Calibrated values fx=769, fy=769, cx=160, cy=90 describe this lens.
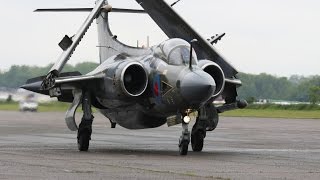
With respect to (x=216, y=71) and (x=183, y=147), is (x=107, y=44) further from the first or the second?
(x=183, y=147)

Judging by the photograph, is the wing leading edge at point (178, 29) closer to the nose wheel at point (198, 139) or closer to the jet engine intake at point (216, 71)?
the jet engine intake at point (216, 71)

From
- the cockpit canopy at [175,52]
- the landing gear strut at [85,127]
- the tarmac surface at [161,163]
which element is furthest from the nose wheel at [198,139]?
the landing gear strut at [85,127]

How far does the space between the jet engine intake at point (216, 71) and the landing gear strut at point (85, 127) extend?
2897mm

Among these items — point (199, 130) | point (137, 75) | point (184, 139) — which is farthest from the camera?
point (199, 130)

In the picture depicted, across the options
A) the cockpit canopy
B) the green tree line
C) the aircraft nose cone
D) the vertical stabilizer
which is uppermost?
the vertical stabilizer

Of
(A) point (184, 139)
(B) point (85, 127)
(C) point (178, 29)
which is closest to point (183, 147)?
(A) point (184, 139)

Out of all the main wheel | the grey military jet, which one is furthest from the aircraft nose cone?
the main wheel

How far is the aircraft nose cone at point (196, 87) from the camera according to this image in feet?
50.3

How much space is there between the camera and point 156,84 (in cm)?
1677

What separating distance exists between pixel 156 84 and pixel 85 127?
235 centimetres

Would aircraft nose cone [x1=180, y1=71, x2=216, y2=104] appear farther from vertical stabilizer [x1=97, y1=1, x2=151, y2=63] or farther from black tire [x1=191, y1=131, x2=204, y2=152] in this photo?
vertical stabilizer [x1=97, y1=1, x2=151, y2=63]

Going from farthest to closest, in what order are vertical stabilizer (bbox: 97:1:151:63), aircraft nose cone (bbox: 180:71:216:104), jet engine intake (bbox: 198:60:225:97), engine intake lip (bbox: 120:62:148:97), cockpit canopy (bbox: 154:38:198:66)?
vertical stabilizer (bbox: 97:1:151:63) → jet engine intake (bbox: 198:60:225:97) → engine intake lip (bbox: 120:62:148:97) → cockpit canopy (bbox: 154:38:198:66) → aircraft nose cone (bbox: 180:71:216:104)

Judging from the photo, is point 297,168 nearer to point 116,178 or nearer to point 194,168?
point 194,168

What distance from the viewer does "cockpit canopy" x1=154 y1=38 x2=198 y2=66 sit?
16500 mm
